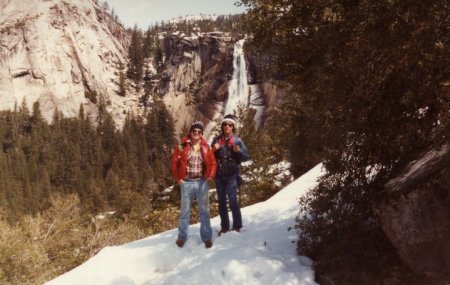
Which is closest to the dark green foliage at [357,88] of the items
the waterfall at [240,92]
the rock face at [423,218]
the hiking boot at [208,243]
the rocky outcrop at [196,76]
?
the rock face at [423,218]

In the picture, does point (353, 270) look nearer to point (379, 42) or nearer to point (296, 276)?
point (296, 276)

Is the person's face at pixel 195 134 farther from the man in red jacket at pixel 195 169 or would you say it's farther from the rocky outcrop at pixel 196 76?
the rocky outcrop at pixel 196 76

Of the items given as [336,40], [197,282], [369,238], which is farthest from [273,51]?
[197,282]

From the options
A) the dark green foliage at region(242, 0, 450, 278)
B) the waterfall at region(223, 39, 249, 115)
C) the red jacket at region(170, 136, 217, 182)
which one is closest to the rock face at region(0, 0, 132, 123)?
the waterfall at region(223, 39, 249, 115)

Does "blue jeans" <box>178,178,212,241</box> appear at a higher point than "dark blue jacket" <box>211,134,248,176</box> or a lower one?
lower

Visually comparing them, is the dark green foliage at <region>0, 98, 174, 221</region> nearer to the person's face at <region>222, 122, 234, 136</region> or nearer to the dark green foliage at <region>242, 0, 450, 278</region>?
the person's face at <region>222, 122, 234, 136</region>

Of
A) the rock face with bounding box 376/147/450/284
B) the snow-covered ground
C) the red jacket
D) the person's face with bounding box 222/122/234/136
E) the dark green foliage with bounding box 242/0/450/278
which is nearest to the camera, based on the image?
the dark green foliage with bounding box 242/0/450/278

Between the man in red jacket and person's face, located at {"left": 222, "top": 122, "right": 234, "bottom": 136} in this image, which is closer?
the man in red jacket

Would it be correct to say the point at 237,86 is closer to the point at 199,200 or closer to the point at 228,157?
the point at 228,157
